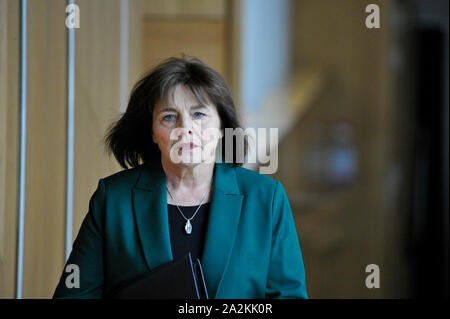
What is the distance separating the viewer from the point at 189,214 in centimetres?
85

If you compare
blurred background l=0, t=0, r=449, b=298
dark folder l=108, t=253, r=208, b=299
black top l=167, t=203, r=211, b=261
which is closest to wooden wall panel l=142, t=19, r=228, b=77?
blurred background l=0, t=0, r=449, b=298

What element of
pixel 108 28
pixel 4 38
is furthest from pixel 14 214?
pixel 108 28

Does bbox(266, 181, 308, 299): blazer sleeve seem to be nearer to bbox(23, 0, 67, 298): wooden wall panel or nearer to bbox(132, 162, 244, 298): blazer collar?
bbox(132, 162, 244, 298): blazer collar

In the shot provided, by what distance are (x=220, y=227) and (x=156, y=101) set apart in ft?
0.87

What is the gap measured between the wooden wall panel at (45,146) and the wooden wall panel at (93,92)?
39 millimetres

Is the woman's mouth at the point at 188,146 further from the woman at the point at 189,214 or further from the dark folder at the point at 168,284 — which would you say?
the dark folder at the point at 168,284

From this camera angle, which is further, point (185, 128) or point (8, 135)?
point (8, 135)

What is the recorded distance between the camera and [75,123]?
3.93 feet

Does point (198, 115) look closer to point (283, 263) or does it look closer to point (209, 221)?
point (209, 221)

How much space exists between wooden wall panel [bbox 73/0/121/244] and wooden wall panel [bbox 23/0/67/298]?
0.13 ft

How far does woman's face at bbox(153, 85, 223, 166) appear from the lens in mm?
798

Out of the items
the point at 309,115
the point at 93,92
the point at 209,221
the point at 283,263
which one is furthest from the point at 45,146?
the point at 309,115

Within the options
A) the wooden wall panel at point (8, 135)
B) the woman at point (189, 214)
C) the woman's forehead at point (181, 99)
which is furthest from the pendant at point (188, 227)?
the wooden wall panel at point (8, 135)
